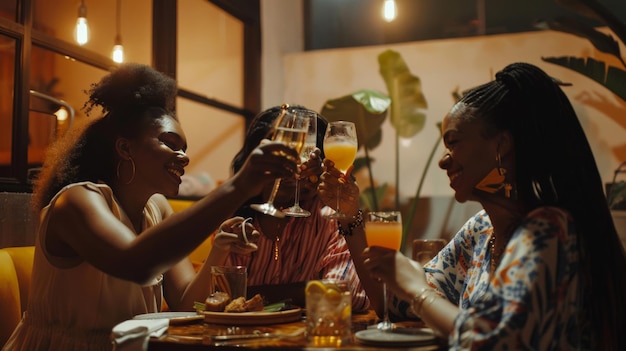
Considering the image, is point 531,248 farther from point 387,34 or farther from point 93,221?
point 387,34

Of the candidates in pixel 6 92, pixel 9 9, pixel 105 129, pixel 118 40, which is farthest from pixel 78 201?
pixel 118 40

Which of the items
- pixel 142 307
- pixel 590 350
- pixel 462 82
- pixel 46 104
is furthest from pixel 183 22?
pixel 590 350

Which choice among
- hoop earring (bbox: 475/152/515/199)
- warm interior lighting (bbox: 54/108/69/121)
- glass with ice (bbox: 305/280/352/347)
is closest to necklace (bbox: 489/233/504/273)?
hoop earring (bbox: 475/152/515/199)

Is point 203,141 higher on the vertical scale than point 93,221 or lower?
higher

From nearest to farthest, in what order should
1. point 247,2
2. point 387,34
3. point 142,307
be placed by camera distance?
point 142,307
point 247,2
point 387,34

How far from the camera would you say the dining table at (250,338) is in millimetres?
1424

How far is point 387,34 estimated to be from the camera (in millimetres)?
6262

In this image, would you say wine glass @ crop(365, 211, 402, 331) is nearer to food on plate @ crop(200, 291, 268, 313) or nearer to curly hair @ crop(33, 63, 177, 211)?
food on plate @ crop(200, 291, 268, 313)

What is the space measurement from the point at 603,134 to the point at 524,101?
390 cm

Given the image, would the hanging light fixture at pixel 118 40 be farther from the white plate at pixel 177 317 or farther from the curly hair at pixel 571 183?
the curly hair at pixel 571 183

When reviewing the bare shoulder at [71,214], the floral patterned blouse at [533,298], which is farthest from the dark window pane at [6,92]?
the floral patterned blouse at [533,298]

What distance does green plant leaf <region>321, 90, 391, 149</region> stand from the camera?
5.22 m

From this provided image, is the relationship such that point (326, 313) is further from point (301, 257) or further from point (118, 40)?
point (118, 40)

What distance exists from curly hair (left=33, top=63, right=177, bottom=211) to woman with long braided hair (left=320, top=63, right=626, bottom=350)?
1031mm
